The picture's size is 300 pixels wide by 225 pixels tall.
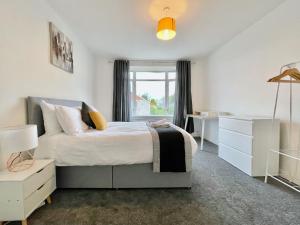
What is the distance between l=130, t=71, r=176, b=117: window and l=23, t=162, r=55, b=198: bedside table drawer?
3.64 meters

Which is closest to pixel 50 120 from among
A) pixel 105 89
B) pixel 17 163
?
pixel 17 163

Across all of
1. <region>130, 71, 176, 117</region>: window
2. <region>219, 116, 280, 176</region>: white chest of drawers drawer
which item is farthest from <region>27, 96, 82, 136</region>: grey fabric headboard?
<region>130, 71, 176, 117</region>: window

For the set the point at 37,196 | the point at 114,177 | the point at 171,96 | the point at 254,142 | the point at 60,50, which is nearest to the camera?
the point at 37,196

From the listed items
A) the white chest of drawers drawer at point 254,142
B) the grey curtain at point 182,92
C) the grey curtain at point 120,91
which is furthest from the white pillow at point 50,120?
the grey curtain at point 182,92

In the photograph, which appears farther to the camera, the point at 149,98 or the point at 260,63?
the point at 149,98

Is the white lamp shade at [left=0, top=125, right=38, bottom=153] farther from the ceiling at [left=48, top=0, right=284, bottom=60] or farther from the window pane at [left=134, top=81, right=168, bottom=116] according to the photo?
the window pane at [left=134, top=81, right=168, bottom=116]

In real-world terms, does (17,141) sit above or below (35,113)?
below

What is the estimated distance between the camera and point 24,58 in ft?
6.63

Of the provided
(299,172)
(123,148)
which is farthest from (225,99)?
(123,148)

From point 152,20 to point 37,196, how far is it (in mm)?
2718

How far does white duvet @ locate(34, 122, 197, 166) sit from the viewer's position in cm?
196

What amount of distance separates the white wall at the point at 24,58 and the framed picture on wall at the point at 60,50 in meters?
0.08

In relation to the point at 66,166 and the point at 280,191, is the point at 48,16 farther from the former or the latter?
the point at 280,191

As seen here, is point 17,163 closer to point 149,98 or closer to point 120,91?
point 120,91
